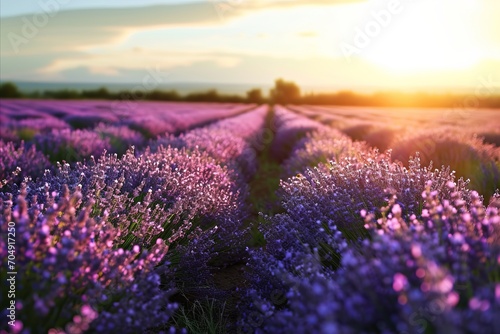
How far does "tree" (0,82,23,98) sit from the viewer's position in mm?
48938

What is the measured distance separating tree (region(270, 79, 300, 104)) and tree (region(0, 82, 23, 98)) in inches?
1595

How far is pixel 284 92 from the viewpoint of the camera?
80.4 meters

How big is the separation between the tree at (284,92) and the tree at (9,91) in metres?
40.5

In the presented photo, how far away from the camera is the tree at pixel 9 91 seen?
4894 centimetres

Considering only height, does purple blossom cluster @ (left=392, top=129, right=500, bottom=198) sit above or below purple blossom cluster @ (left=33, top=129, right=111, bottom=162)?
above

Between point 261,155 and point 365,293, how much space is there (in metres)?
12.8

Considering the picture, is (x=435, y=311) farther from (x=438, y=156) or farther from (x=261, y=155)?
(x=261, y=155)

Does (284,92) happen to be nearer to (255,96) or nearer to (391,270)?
(255,96)

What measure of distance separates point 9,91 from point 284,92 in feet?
138

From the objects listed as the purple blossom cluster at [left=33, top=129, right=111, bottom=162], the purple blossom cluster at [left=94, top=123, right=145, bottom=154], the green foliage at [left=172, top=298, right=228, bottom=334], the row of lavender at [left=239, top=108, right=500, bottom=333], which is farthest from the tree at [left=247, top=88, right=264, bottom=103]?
the row of lavender at [left=239, top=108, right=500, bottom=333]

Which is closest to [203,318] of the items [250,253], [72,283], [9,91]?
[250,253]

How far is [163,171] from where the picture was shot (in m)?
4.43

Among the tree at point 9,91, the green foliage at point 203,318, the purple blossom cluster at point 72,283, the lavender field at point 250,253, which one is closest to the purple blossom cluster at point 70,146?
the lavender field at point 250,253

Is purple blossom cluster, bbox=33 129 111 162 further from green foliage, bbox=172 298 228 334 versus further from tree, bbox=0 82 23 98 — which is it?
tree, bbox=0 82 23 98
